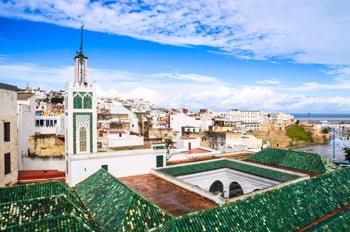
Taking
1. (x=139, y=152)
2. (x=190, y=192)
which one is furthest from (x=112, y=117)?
(x=190, y=192)

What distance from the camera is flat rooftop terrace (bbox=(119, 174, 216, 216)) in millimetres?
9538

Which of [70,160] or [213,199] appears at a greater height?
[70,160]

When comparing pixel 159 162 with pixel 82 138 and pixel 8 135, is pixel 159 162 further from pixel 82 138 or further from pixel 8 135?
pixel 8 135

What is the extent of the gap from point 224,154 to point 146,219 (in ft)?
43.5

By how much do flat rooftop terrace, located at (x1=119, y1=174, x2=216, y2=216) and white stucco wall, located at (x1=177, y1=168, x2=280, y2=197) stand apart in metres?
1.72

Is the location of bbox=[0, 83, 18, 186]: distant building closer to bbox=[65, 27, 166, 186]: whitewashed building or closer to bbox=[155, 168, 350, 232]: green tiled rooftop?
bbox=[65, 27, 166, 186]: whitewashed building

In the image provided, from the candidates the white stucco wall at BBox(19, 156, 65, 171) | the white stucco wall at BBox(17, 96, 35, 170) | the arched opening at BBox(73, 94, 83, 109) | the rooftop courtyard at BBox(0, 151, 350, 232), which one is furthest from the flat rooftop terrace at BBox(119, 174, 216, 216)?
the white stucco wall at BBox(17, 96, 35, 170)

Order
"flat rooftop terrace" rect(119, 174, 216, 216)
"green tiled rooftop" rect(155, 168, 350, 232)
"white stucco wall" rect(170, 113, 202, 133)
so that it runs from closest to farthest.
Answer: "green tiled rooftop" rect(155, 168, 350, 232) < "flat rooftop terrace" rect(119, 174, 216, 216) < "white stucco wall" rect(170, 113, 202, 133)

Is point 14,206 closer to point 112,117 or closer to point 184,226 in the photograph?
point 184,226

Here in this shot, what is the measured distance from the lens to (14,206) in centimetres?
805

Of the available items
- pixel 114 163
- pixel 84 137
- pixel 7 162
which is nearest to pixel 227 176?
pixel 114 163

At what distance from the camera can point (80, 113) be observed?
1416 centimetres

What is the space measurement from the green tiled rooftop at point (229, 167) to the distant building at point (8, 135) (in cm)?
728

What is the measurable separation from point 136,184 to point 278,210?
21.6 ft
